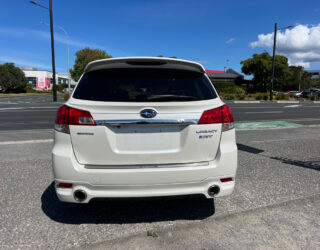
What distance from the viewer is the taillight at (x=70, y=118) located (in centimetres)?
221

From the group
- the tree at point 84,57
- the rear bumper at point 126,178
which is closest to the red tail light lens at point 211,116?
the rear bumper at point 126,178

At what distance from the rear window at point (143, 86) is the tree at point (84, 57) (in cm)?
4193

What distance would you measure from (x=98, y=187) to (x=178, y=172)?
77cm

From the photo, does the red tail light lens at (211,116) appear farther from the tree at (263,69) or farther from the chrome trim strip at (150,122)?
the tree at (263,69)

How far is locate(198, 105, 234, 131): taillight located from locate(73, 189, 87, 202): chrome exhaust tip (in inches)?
51.2

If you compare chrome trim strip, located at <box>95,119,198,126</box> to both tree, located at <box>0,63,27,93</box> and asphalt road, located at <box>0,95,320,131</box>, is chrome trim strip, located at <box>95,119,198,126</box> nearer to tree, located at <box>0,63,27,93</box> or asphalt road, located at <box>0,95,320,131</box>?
asphalt road, located at <box>0,95,320,131</box>

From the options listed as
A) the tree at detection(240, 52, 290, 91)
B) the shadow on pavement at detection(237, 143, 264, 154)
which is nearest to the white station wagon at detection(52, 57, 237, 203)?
the shadow on pavement at detection(237, 143, 264, 154)

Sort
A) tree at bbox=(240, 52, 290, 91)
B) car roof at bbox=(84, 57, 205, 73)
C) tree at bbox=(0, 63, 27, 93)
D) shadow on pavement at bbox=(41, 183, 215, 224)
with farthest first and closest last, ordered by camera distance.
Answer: tree at bbox=(0, 63, 27, 93), tree at bbox=(240, 52, 290, 91), shadow on pavement at bbox=(41, 183, 215, 224), car roof at bbox=(84, 57, 205, 73)

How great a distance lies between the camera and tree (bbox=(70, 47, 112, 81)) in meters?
42.0

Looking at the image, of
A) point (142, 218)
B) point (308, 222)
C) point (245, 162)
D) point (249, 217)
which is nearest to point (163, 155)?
point (142, 218)

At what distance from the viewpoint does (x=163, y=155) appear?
89.7 inches

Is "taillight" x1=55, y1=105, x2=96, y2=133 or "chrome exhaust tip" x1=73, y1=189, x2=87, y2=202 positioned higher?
"taillight" x1=55, y1=105, x2=96, y2=133

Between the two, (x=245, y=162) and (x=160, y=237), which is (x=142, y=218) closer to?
(x=160, y=237)

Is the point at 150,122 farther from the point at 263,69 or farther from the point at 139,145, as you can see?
the point at 263,69
